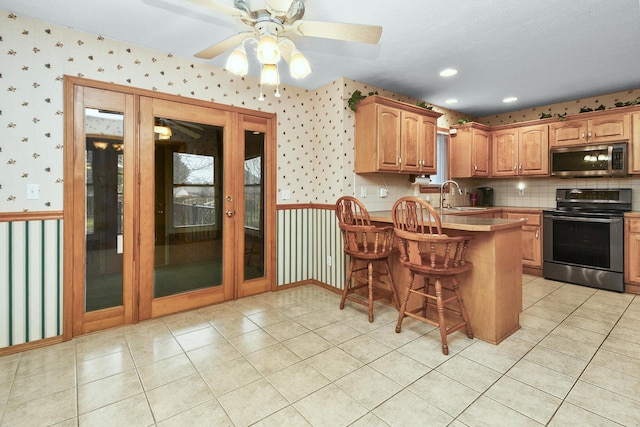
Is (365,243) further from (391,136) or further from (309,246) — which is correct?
(391,136)

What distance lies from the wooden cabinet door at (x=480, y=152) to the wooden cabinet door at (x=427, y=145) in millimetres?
1068

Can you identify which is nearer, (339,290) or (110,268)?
(110,268)

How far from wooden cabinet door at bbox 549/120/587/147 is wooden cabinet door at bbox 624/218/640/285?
1.20 metres

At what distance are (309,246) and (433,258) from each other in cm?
197

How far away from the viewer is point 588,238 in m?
3.93

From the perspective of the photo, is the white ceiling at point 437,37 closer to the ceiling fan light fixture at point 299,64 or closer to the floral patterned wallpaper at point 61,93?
the floral patterned wallpaper at point 61,93

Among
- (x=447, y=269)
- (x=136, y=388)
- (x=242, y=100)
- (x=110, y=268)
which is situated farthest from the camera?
(x=242, y=100)

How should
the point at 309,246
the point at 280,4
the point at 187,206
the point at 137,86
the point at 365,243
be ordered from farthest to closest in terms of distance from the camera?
the point at 309,246, the point at 187,206, the point at 365,243, the point at 137,86, the point at 280,4

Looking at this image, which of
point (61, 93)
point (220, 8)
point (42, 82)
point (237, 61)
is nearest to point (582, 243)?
point (237, 61)

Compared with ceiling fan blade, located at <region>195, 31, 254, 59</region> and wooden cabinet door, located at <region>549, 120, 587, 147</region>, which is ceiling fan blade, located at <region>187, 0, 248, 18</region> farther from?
wooden cabinet door, located at <region>549, 120, 587, 147</region>

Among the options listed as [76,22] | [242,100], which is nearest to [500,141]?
[242,100]

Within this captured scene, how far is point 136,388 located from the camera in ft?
6.27

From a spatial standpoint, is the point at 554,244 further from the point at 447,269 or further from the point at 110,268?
the point at 110,268

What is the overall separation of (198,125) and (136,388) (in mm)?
2316
